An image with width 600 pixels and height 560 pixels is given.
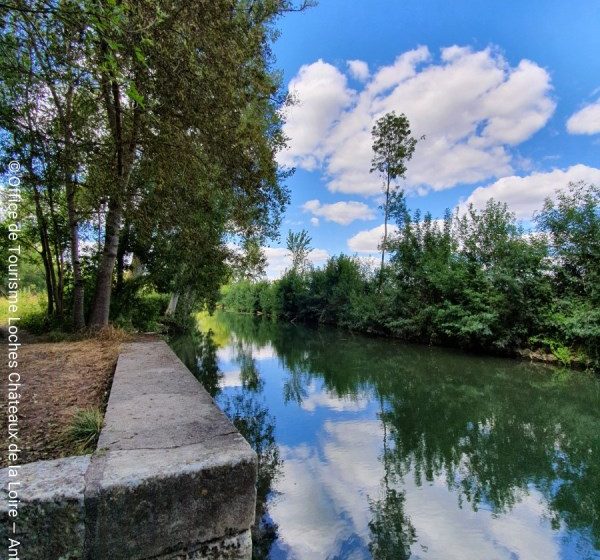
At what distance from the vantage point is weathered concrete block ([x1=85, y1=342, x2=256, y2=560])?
1238 mm

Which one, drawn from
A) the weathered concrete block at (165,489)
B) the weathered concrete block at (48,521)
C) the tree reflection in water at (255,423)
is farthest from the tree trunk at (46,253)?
the weathered concrete block at (48,521)

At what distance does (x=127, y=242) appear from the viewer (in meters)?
10.8

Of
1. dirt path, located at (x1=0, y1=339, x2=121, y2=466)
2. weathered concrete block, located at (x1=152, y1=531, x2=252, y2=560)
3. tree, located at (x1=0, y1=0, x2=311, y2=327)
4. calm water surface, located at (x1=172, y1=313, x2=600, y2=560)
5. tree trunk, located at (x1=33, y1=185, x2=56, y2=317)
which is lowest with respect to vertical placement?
calm water surface, located at (x1=172, y1=313, x2=600, y2=560)

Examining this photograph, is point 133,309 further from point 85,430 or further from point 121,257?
point 85,430

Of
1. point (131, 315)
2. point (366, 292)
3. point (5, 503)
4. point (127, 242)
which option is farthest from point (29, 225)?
point (366, 292)

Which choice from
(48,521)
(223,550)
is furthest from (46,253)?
(223,550)

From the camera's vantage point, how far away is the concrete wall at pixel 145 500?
3.93ft

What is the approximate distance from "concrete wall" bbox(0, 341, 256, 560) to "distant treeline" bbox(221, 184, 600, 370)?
1242 centimetres

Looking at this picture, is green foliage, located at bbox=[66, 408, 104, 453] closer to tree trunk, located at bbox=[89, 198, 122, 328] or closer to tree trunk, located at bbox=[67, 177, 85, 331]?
tree trunk, located at bbox=[89, 198, 122, 328]

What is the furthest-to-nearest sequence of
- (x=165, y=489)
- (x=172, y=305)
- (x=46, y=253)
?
(x=172, y=305) → (x=46, y=253) → (x=165, y=489)

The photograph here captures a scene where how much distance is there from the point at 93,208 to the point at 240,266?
32.1 feet

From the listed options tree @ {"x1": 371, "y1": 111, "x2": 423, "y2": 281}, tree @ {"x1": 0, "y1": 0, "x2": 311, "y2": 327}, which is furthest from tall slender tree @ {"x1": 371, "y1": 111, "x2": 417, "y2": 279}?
tree @ {"x1": 0, "y1": 0, "x2": 311, "y2": 327}

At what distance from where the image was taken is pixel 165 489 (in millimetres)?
1310

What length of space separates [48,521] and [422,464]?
14.8 ft
